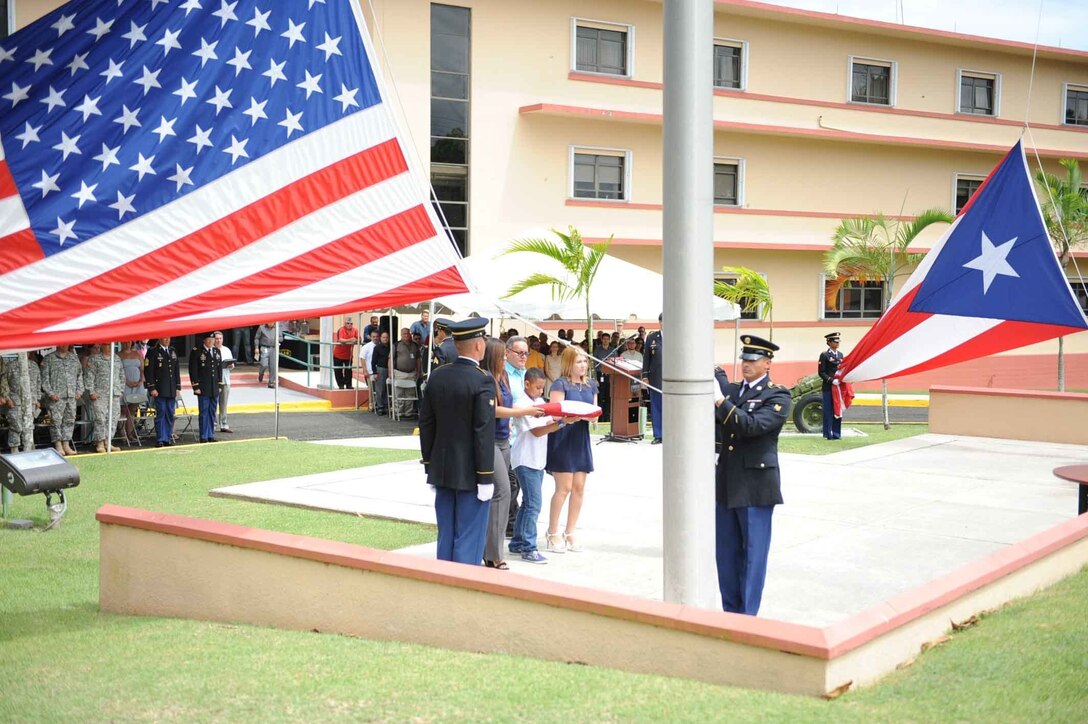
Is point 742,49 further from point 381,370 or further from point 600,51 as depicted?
point 381,370

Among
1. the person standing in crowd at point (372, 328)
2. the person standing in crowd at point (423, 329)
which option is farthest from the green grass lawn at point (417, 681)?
the person standing in crowd at point (372, 328)

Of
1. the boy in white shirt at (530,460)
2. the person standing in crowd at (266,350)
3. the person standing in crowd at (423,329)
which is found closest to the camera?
the boy in white shirt at (530,460)

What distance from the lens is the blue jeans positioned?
9.77 meters

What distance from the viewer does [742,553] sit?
7.60m

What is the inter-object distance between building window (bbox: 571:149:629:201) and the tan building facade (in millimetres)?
48

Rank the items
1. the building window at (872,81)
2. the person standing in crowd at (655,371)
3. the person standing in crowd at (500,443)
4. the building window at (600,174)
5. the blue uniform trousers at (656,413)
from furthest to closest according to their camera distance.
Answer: the building window at (872,81)
the building window at (600,174)
the person standing in crowd at (655,371)
the blue uniform trousers at (656,413)
the person standing in crowd at (500,443)

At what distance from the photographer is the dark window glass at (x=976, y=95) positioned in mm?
36594

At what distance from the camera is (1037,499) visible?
13.1 metres

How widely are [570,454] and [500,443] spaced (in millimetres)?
912

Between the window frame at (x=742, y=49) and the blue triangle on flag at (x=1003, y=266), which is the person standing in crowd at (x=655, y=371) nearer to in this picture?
the blue triangle on flag at (x=1003, y=266)

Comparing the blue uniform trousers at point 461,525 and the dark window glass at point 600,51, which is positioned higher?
the dark window glass at point 600,51

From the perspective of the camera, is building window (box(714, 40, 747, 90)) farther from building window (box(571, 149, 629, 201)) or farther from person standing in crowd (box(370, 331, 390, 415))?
person standing in crowd (box(370, 331, 390, 415))

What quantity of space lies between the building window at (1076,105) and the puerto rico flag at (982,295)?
1307 inches

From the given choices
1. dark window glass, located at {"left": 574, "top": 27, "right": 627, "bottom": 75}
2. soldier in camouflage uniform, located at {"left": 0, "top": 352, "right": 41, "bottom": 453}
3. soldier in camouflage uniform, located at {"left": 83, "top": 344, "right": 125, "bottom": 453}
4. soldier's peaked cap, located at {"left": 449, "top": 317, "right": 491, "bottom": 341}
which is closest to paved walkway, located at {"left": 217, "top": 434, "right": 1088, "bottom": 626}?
soldier's peaked cap, located at {"left": 449, "top": 317, "right": 491, "bottom": 341}
